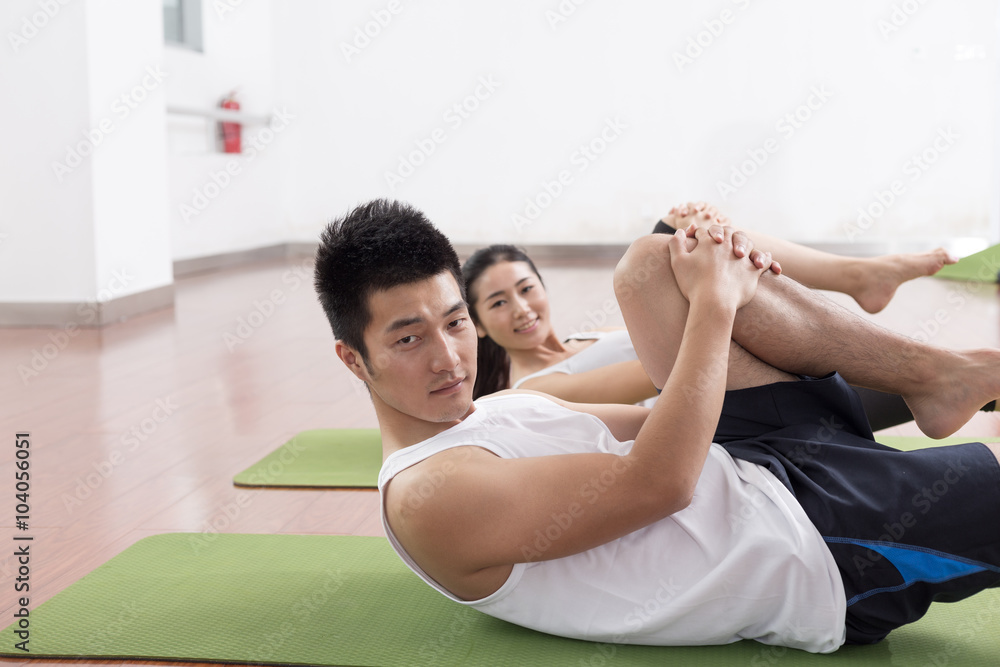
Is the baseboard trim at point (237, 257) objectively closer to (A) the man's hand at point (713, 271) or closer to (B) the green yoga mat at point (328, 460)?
(B) the green yoga mat at point (328, 460)

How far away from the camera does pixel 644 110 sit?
7.47 m

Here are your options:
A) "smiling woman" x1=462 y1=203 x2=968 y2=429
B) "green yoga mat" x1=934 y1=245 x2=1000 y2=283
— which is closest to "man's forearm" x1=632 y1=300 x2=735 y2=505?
"smiling woman" x1=462 y1=203 x2=968 y2=429

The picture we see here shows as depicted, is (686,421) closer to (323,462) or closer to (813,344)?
(813,344)

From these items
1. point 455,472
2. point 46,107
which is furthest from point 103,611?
point 46,107

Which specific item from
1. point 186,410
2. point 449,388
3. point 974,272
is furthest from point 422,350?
point 974,272

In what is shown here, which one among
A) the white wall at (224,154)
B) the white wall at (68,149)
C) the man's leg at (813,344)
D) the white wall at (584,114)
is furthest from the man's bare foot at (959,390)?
the white wall at (224,154)

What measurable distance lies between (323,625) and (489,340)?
122cm

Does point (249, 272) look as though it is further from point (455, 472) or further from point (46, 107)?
point (455, 472)

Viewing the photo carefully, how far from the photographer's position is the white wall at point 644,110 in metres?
7.10

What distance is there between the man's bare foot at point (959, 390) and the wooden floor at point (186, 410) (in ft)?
3.61

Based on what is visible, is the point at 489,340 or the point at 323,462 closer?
the point at 323,462

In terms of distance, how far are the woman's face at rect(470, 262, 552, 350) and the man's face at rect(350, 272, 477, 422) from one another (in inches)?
47.0

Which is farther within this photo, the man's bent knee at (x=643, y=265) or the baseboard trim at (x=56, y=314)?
the baseboard trim at (x=56, y=314)

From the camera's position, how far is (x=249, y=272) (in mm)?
7062
